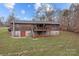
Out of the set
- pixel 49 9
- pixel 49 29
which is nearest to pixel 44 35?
pixel 49 29

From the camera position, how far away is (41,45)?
1.34 metres

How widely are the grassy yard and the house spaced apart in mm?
29

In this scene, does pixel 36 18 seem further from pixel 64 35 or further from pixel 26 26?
pixel 64 35

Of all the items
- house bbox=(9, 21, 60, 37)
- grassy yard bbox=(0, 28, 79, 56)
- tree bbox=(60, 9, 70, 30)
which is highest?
tree bbox=(60, 9, 70, 30)

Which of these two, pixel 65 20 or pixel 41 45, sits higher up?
pixel 65 20

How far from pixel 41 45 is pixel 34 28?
11 centimetres

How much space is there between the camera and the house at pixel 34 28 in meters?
1.35

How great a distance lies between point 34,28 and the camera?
136 cm

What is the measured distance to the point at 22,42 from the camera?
1344 mm

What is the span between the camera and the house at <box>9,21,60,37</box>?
4.42 ft

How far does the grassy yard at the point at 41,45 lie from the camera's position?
133 centimetres

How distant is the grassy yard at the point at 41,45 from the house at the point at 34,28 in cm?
3

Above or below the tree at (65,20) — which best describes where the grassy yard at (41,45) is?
below

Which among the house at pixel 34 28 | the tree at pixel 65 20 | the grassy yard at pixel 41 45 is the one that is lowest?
the grassy yard at pixel 41 45
